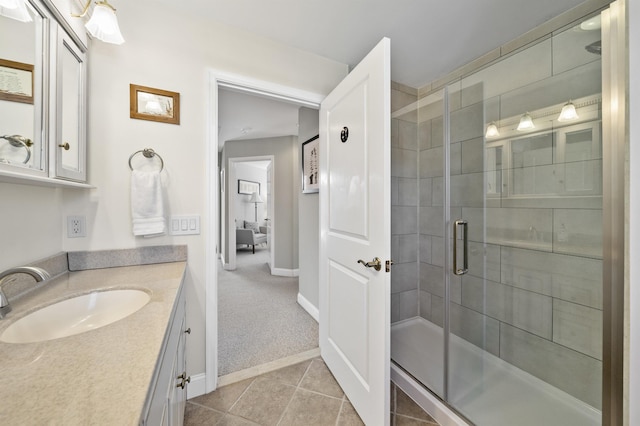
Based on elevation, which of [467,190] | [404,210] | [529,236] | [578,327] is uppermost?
[467,190]

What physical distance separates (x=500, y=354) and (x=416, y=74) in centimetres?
235

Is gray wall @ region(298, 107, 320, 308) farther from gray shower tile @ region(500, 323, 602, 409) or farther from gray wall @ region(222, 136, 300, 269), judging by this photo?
gray shower tile @ region(500, 323, 602, 409)

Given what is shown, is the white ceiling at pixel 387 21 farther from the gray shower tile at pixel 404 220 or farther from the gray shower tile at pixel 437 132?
the gray shower tile at pixel 404 220

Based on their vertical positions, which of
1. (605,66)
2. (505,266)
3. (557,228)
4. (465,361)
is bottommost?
(465,361)

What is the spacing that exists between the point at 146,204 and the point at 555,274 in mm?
2438

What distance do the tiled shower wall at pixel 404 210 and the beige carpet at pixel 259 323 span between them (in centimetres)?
92


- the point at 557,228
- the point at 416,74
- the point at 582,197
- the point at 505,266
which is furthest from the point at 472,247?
the point at 416,74

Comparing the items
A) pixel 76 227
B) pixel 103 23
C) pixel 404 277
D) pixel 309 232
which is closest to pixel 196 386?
pixel 76 227

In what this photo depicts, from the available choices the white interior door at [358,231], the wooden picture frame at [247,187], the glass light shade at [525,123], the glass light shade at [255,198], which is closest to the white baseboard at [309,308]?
the white interior door at [358,231]

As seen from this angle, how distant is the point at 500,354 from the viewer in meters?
1.73

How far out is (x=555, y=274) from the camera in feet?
4.97

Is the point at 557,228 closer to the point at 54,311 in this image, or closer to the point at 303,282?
the point at 303,282

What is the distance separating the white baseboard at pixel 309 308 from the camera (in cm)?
257

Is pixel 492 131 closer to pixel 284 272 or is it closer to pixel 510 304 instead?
pixel 510 304
